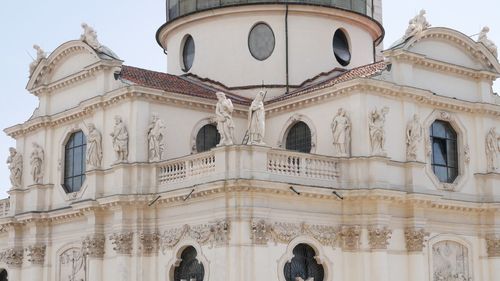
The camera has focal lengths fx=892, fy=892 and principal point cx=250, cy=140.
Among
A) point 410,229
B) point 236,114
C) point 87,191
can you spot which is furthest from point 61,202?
point 410,229

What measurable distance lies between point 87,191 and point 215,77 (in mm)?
6534

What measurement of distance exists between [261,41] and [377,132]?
712cm

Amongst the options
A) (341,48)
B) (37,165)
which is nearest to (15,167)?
(37,165)

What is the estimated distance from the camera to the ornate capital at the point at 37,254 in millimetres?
30422

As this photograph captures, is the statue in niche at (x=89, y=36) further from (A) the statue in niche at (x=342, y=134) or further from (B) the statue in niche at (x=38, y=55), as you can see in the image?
(A) the statue in niche at (x=342, y=134)

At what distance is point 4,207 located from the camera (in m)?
33.0

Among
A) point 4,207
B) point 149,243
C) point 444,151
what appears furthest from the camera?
point 4,207

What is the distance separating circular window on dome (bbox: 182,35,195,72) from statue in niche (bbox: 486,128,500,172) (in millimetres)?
11073

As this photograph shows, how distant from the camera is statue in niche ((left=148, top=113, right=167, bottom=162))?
2709 cm

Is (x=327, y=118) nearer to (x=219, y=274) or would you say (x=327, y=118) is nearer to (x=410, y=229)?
(x=410, y=229)

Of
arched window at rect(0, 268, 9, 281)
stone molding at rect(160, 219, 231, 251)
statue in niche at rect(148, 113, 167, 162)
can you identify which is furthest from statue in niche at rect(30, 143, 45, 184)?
stone molding at rect(160, 219, 231, 251)

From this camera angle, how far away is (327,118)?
27.5 m

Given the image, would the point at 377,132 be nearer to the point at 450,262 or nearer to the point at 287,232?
the point at 287,232

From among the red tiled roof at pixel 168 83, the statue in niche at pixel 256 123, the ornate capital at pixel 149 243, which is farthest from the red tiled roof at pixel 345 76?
the ornate capital at pixel 149 243
